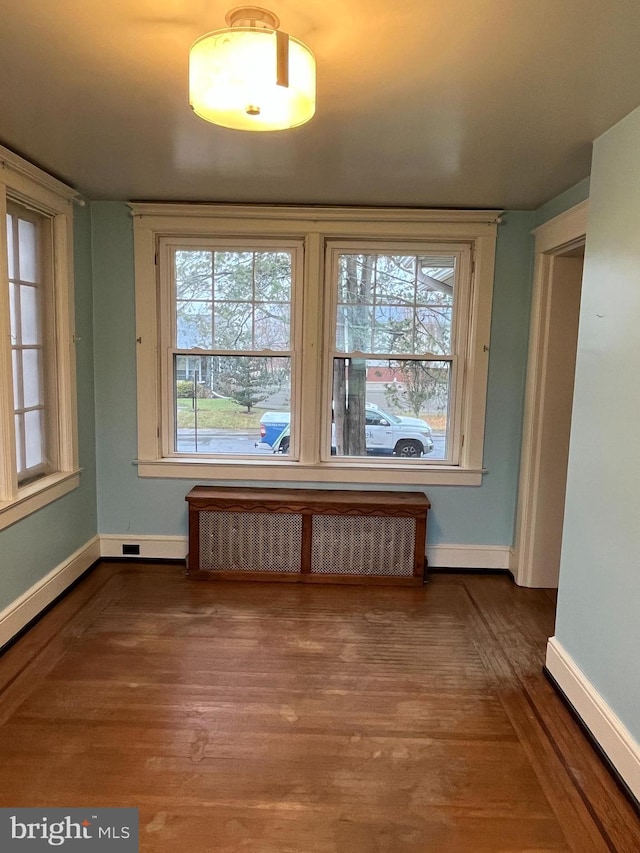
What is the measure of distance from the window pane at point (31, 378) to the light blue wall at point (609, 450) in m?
2.87

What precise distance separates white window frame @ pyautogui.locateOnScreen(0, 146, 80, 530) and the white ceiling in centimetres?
14

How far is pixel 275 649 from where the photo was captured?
2.96 metres

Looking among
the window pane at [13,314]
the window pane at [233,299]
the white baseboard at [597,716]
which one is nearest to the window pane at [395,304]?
the window pane at [233,299]

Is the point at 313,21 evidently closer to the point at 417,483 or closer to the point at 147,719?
the point at 147,719

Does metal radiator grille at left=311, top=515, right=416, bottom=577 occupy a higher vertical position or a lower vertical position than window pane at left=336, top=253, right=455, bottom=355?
lower

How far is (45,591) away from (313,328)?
2.27m

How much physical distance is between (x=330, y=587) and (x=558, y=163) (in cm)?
273

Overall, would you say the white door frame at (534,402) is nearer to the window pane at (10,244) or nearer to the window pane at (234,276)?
the window pane at (234,276)

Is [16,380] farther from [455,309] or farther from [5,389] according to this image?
[455,309]

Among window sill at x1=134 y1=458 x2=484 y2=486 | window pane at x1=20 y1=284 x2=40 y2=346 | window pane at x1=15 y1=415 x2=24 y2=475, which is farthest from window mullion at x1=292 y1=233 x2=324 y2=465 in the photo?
window pane at x1=15 y1=415 x2=24 y2=475

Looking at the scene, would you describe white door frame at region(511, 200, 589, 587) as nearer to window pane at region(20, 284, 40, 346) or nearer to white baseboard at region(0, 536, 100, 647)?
white baseboard at region(0, 536, 100, 647)

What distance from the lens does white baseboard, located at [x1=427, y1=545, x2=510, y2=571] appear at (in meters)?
4.07

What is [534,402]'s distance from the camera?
3654 mm

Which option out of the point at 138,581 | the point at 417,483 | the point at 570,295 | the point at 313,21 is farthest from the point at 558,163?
the point at 138,581
